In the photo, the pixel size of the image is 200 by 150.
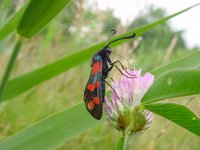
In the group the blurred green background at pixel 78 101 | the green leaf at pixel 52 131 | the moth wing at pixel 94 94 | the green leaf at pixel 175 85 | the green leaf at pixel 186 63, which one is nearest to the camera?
the green leaf at pixel 175 85

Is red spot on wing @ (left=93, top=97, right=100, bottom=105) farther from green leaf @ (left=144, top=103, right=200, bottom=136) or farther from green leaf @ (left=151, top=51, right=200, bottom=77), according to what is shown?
green leaf @ (left=151, top=51, right=200, bottom=77)

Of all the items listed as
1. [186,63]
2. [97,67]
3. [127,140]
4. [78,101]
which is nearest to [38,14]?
[97,67]

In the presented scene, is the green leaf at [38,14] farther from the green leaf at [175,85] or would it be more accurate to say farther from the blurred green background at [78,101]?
the blurred green background at [78,101]

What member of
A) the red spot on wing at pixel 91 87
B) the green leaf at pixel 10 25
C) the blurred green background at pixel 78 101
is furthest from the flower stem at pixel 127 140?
the blurred green background at pixel 78 101

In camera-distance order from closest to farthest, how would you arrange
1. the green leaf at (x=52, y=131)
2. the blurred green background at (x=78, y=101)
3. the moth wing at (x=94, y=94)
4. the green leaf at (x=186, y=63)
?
the moth wing at (x=94, y=94) < the green leaf at (x=52, y=131) < the green leaf at (x=186, y=63) < the blurred green background at (x=78, y=101)

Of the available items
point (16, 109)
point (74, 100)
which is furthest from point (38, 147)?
point (74, 100)

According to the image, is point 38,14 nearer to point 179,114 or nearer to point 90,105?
point 90,105

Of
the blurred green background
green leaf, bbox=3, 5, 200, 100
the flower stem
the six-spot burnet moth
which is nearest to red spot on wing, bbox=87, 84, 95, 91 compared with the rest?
the six-spot burnet moth
